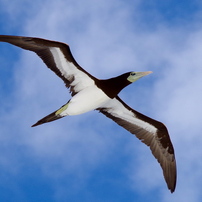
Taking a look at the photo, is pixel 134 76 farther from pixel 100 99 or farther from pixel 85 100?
pixel 85 100

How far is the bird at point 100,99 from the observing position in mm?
15922

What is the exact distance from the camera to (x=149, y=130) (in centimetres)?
1791

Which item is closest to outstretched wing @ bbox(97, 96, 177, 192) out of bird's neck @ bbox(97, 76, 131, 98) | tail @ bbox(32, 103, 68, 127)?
bird's neck @ bbox(97, 76, 131, 98)

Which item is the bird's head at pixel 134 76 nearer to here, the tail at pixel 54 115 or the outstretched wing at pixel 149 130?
the outstretched wing at pixel 149 130

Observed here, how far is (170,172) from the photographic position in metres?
17.7

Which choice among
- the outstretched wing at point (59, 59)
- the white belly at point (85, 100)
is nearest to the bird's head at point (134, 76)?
the white belly at point (85, 100)

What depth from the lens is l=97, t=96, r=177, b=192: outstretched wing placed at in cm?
1772

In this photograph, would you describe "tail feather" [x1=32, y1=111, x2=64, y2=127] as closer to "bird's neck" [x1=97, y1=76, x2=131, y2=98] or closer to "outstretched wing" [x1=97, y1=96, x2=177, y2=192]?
"bird's neck" [x1=97, y1=76, x2=131, y2=98]

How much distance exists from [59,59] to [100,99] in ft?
5.81

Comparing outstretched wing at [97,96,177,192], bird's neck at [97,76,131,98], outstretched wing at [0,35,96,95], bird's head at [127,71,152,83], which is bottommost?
outstretched wing at [97,96,177,192]

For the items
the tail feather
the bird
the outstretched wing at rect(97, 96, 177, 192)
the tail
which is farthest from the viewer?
the outstretched wing at rect(97, 96, 177, 192)

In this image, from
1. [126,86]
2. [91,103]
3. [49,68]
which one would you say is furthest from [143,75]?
[49,68]

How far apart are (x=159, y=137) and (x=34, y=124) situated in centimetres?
443

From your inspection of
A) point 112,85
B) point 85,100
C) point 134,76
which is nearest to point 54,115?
point 85,100
